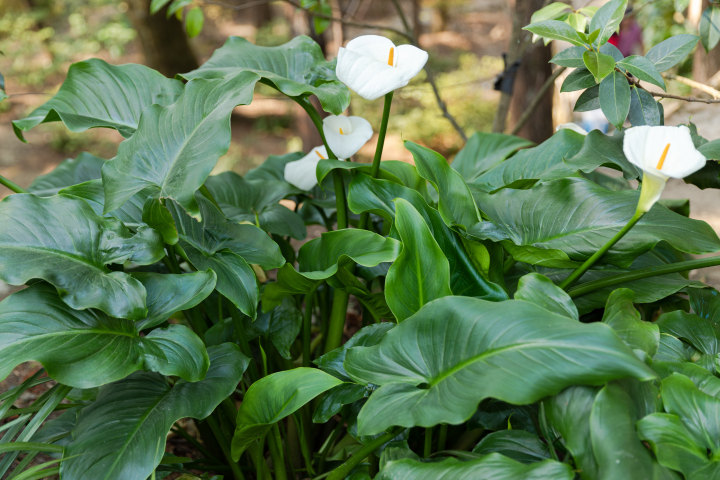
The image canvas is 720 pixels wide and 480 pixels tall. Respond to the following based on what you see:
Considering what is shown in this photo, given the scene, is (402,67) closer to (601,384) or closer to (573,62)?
(573,62)

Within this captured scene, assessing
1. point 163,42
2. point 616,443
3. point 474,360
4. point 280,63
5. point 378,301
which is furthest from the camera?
point 163,42

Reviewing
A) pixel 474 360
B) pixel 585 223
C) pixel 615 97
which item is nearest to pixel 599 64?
pixel 615 97

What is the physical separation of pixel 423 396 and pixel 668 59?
90 cm

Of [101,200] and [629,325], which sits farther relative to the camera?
[101,200]

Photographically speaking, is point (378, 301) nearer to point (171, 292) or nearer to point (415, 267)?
point (415, 267)

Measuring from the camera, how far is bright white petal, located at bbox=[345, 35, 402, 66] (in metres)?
1.06

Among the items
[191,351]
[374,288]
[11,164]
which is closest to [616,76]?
[374,288]

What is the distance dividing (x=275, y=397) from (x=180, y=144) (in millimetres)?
514

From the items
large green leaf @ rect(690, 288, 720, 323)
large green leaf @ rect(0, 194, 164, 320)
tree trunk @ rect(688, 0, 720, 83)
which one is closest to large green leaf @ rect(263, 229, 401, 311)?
large green leaf @ rect(0, 194, 164, 320)

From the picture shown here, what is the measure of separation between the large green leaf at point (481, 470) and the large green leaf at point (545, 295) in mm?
249

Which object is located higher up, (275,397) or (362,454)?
(275,397)

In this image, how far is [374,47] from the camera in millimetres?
1065

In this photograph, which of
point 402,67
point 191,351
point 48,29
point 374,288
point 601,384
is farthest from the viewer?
point 48,29

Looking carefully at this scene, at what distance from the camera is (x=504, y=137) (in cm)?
162
